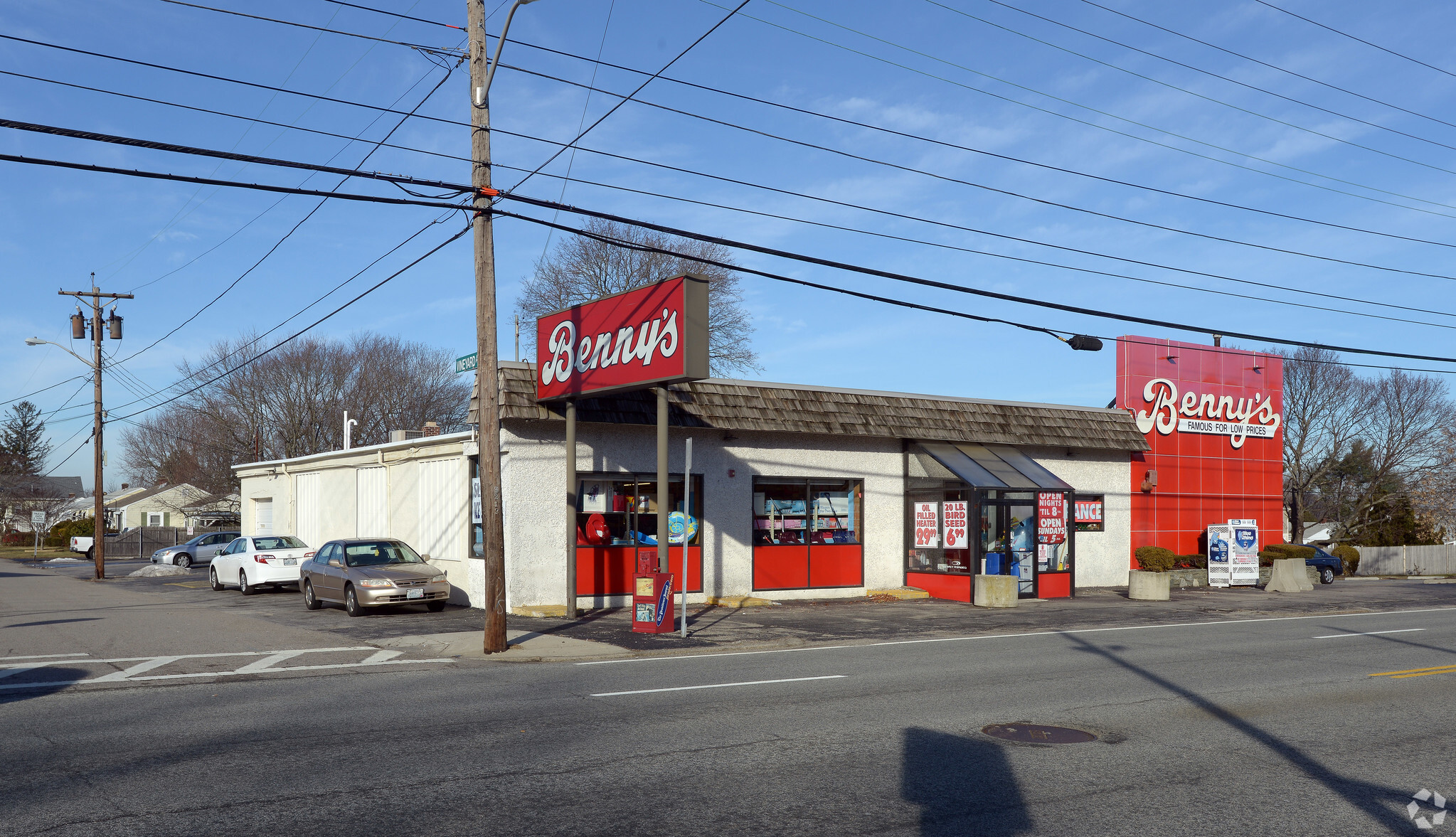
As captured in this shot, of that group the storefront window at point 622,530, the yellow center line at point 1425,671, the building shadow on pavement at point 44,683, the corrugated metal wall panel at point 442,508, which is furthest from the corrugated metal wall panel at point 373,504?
the yellow center line at point 1425,671

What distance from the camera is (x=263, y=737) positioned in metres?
8.34

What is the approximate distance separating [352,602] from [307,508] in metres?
13.0

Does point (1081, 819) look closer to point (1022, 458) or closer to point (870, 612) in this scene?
point (870, 612)

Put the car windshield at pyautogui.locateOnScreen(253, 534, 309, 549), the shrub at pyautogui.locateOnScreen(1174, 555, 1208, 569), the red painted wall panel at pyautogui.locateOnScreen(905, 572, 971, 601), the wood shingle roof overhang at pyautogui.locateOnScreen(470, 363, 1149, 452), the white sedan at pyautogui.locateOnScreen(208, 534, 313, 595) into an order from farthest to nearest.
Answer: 1. the shrub at pyautogui.locateOnScreen(1174, 555, 1208, 569)
2. the car windshield at pyautogui.locateOnScreen(253, 534, 309, 549)
3. the white sedan at pyautogui.locateOnScreen(208, 534, 313, 595)
4. the red painted wall panel at pyautogui.locateOnScreen(905, 572, 971, 601)
5. the wood shingle roof overhang at pyautogui.locateOnScreen(470, 363, 1149, 452)

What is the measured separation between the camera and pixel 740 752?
25.5 ft

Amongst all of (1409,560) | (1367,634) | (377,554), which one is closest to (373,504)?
(377,554)

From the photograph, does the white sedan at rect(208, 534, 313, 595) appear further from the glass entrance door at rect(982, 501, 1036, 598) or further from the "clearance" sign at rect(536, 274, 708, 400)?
the glass entrance door at rect(982, 501, 1036, 598)

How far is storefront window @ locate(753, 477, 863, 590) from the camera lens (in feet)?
74.7

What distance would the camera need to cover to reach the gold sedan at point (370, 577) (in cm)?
1919

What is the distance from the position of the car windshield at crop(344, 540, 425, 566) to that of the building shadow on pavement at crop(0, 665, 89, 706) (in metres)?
7.24

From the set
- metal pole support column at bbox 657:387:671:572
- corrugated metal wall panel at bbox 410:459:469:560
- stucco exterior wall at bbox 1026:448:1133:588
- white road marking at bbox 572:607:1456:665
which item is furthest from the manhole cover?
stucco exterior wall at bbox 1026:448:1133:588

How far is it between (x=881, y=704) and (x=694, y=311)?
7.76 meters

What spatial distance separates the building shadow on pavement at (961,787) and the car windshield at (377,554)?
1426 cm

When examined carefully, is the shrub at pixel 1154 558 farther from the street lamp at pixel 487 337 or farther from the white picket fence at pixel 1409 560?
the white picket fence at pixel 1409 560
